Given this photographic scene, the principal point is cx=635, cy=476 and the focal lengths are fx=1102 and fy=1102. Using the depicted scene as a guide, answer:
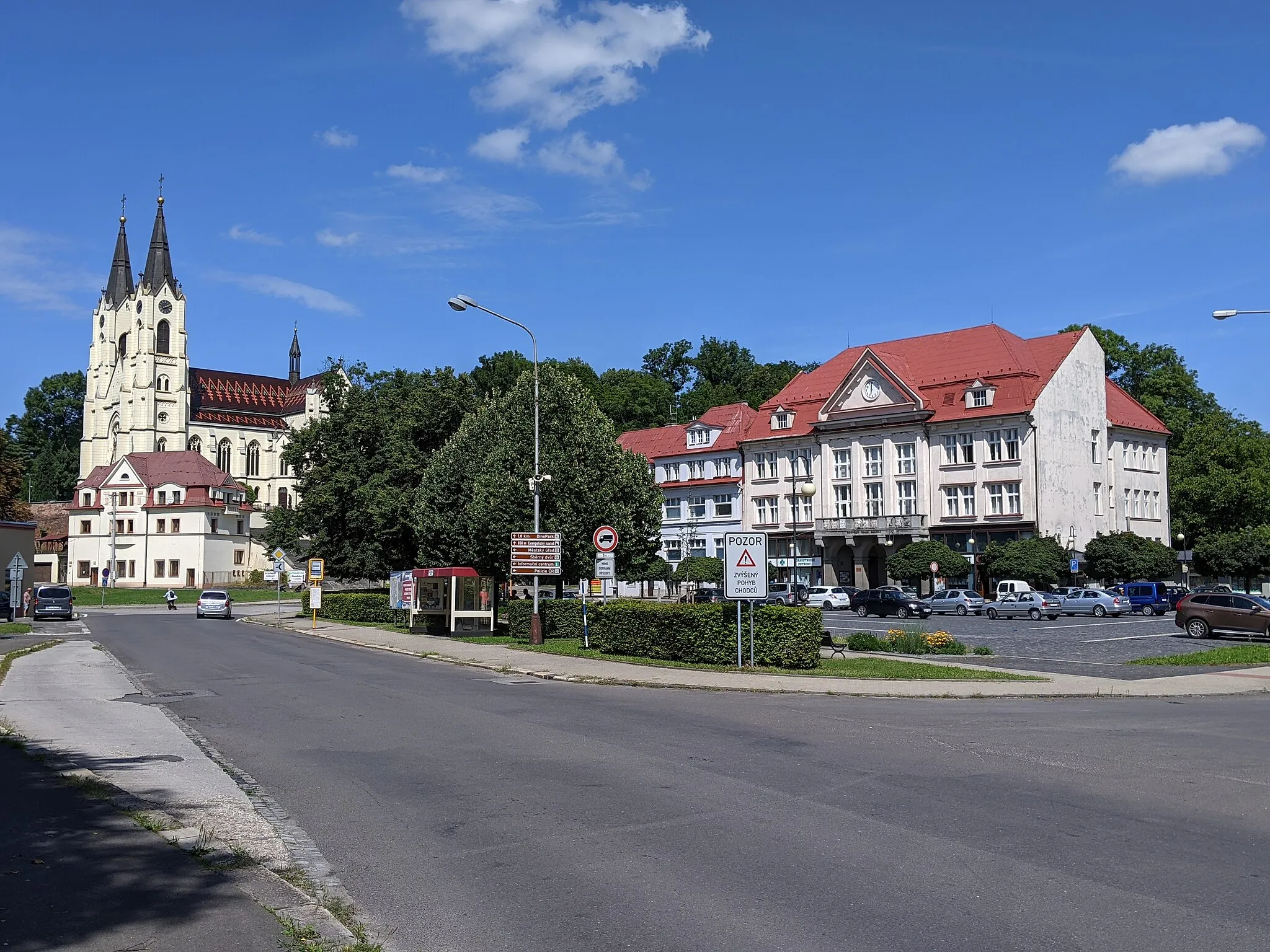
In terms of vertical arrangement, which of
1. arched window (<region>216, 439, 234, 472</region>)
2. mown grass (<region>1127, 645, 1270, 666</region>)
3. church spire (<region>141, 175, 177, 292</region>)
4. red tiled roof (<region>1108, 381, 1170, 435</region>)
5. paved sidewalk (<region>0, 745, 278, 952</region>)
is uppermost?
church spire (<region>141, 175, 177, 292</region>)

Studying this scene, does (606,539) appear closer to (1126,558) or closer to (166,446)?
(1126,558)

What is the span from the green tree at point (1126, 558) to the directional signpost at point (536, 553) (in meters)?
44.9

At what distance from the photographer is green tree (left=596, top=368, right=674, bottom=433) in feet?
366

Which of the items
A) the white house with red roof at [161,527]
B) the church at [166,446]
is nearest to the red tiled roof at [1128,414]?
the church at [166,446]

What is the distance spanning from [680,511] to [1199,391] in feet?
134

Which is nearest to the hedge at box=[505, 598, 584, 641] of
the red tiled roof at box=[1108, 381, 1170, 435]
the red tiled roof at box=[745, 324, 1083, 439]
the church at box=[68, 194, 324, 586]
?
the red tiled roof at box=[745, 324, 1083, 439]

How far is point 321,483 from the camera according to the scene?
5772cm

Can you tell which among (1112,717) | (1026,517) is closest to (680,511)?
(1026,517)

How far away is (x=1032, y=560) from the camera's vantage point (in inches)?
2457

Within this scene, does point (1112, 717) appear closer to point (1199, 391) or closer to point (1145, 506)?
point (1145, 506)

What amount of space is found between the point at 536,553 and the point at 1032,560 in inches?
1583

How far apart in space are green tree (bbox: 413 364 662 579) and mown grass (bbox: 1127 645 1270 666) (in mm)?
17571

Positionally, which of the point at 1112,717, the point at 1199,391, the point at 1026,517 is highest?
the point at 1199,391

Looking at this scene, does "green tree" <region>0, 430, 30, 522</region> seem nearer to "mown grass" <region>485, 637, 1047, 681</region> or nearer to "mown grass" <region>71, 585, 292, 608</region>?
"mown grass" <region>71, 585, 292, 608</region>
